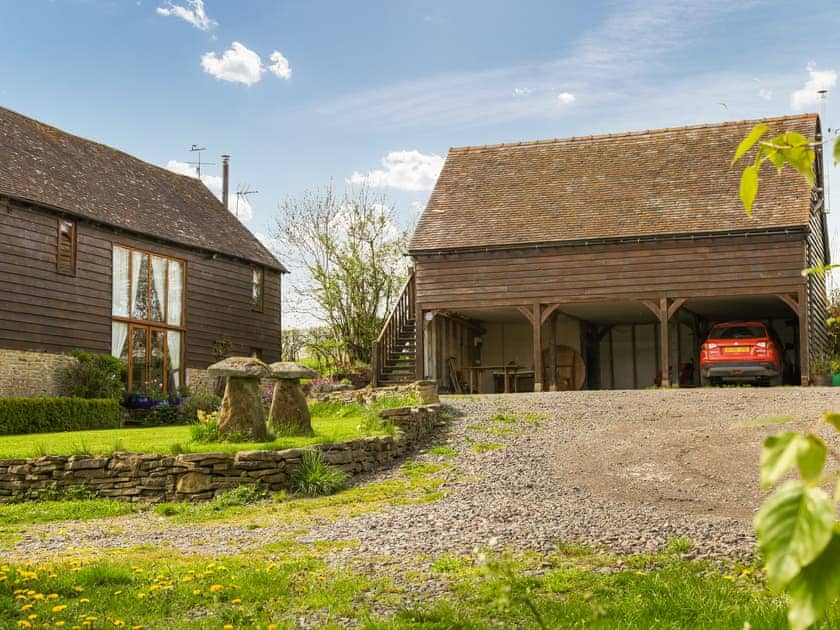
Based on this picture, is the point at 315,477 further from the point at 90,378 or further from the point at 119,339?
the point at 119,339

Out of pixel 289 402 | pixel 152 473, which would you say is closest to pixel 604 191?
pixel 289 402

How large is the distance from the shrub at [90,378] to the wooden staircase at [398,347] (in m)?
6.82

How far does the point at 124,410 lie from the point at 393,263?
41.3ft

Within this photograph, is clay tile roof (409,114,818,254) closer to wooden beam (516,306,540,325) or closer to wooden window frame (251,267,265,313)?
wooden beam (516,306,540,325)

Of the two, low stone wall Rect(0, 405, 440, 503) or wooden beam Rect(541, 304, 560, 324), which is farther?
wooden beam Rect(541, 304, 560, 324)

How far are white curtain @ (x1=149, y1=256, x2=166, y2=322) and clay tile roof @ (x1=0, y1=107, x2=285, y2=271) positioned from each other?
2.72 ft

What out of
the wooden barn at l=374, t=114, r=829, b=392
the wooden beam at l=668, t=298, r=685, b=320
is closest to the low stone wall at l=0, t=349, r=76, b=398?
the wooden barn at l=374, t=114, r=829, b=392

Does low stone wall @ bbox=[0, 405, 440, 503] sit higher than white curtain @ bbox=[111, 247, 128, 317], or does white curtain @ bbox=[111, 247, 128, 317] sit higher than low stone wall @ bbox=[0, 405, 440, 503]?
white curtain @ bbox=[111, 247, 128, 317]

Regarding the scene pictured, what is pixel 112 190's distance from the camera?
28.0m

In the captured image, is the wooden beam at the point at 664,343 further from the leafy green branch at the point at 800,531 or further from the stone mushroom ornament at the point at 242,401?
the leafy green branch at the point at 800,531

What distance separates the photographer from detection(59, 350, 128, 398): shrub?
23.8 meters

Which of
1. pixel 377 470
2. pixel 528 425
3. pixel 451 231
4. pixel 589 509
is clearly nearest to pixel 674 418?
pixel 528 425

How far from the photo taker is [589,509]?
10195 millimetres

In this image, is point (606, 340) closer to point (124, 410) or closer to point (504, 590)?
point (124, 410)
